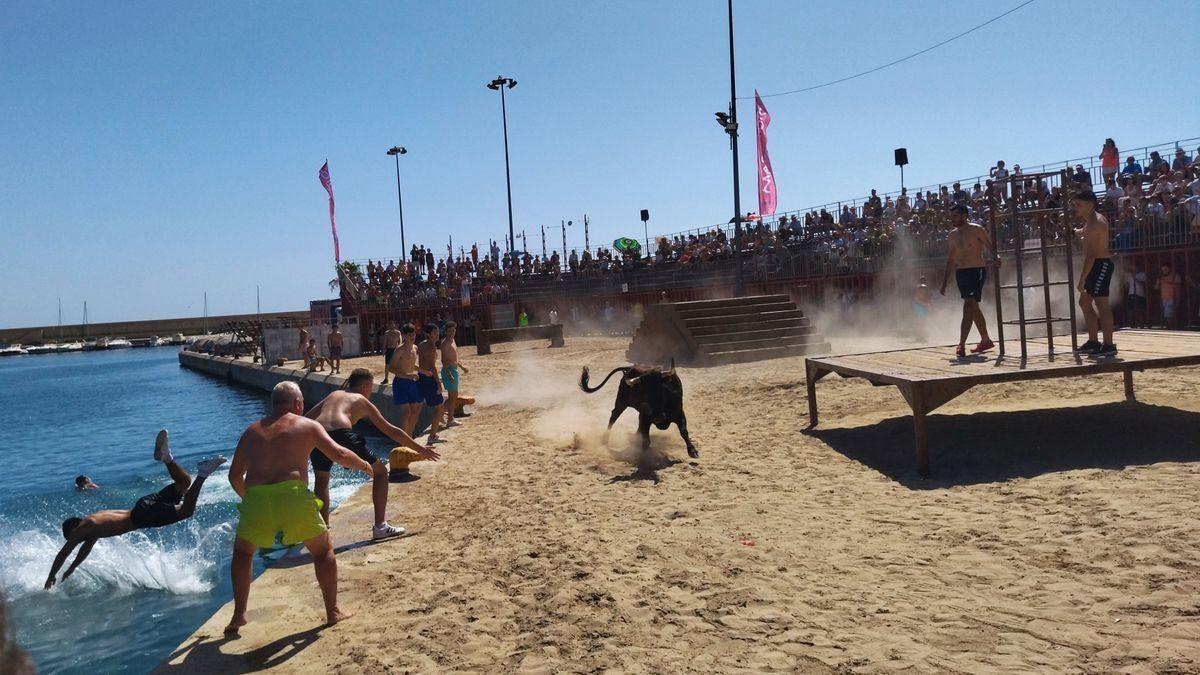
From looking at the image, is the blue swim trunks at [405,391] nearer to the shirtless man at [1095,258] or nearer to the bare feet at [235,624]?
the bare feet at [235,624]

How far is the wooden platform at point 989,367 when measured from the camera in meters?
7.83

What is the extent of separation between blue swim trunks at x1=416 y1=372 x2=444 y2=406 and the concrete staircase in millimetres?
7573

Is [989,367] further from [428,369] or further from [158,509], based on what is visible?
[158,509]

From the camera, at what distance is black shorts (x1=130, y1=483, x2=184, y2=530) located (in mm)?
5855

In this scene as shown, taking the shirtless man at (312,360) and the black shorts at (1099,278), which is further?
the shirtless man at (312,360)

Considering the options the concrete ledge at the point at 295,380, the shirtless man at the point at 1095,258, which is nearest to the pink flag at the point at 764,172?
the concrete ledge at the point at 295,380

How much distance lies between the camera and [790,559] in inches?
228

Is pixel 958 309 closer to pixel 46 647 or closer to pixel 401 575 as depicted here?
pixel 401 575

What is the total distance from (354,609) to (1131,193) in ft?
62.2

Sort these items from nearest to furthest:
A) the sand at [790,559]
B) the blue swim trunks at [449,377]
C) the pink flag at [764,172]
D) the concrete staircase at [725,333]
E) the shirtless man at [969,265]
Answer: the sand at [790,559]
the shirtless man at [969,265]
the blue swim trunks at [449,377]
the concrete staircase at [725,333]
the pink flag at [764,172]

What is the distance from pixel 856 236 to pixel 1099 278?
16334 millimetres

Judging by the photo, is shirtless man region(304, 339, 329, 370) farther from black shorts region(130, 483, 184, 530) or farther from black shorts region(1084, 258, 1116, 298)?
black shorts region(1084, 258, 1116, 298)

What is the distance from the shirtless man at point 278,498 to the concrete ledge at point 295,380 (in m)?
8.13

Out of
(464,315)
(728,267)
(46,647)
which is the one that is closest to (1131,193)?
(728,267)
